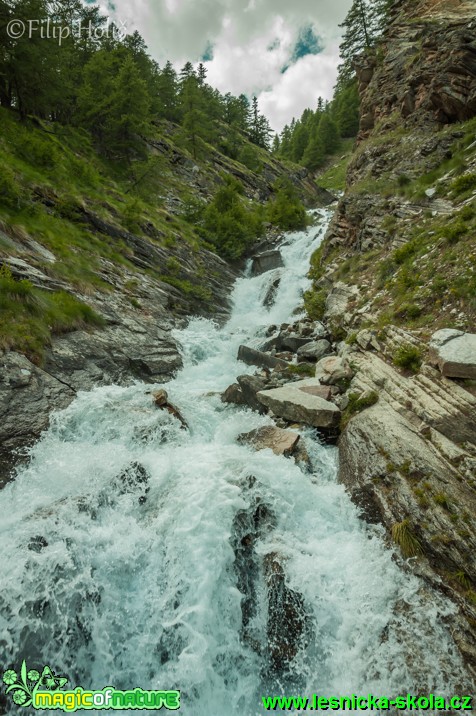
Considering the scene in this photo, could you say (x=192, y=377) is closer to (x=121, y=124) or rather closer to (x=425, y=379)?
(x=425, y=379)

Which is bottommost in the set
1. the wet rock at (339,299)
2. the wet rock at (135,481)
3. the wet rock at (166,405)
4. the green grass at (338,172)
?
the wet rock at (135,481)

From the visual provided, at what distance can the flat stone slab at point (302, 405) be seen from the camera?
1053 centimetres

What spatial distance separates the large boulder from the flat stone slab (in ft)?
11.3

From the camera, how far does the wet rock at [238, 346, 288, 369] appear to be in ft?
51.2

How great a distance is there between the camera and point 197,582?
22.0 ft

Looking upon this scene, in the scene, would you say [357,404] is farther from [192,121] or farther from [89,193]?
[192,121]

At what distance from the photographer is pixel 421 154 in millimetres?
19781

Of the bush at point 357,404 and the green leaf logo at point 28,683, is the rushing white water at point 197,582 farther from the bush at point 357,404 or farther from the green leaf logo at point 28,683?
the bush at point 357,404

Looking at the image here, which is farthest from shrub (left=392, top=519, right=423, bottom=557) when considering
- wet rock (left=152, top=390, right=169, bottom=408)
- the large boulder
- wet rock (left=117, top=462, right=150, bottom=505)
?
wet rock (left=152, top=390, right=169, bottom=408)

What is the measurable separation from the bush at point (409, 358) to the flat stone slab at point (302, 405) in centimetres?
244

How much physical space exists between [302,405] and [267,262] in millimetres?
25072

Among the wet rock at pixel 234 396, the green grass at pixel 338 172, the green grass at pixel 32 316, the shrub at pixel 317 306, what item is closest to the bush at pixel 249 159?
the green grass at pixel 338 172

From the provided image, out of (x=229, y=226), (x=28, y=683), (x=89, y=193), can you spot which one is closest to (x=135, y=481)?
(x=28, y=683)

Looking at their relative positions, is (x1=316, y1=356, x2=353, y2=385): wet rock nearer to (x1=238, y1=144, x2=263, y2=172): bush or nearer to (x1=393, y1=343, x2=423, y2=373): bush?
(x1=393, y1=343, x2=423, y2=373): bush
